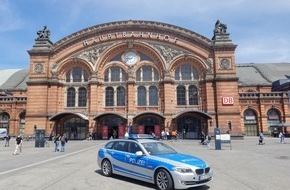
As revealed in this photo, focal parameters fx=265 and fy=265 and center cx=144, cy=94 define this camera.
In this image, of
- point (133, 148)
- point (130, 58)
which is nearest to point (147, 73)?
point (130, 58)

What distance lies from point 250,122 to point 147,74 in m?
21.2

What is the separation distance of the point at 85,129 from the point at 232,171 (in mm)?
33520

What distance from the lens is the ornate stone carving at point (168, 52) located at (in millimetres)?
42141

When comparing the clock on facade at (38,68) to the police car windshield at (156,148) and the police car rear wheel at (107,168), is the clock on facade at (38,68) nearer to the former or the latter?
the police car rear wheel at (107,168)

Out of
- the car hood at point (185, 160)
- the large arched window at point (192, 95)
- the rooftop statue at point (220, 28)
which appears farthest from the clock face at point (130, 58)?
the car hood at point (185, 160)

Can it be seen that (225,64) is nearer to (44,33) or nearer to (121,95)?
(121,95)

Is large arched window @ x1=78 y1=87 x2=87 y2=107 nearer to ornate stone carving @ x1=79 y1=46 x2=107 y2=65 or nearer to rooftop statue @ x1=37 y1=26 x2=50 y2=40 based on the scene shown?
ornate stone carving @ x1=79 y1=46 x2=107 y2=65

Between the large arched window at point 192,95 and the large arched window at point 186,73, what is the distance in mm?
1442

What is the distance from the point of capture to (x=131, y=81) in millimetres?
41531

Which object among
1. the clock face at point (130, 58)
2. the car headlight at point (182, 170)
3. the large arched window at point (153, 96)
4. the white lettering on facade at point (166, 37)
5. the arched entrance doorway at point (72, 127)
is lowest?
the car headlight at point (182, 170)

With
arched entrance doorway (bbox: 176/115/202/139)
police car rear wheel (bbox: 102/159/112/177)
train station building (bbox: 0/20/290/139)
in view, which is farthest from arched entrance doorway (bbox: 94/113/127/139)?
police car rear wheel (bbox: 102/159/112/177)

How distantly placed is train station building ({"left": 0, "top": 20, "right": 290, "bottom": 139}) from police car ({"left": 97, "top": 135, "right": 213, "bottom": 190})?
1121 inches

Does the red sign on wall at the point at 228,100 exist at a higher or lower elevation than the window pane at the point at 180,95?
lower

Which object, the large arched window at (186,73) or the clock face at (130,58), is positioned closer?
the large arched window at (186,73)
